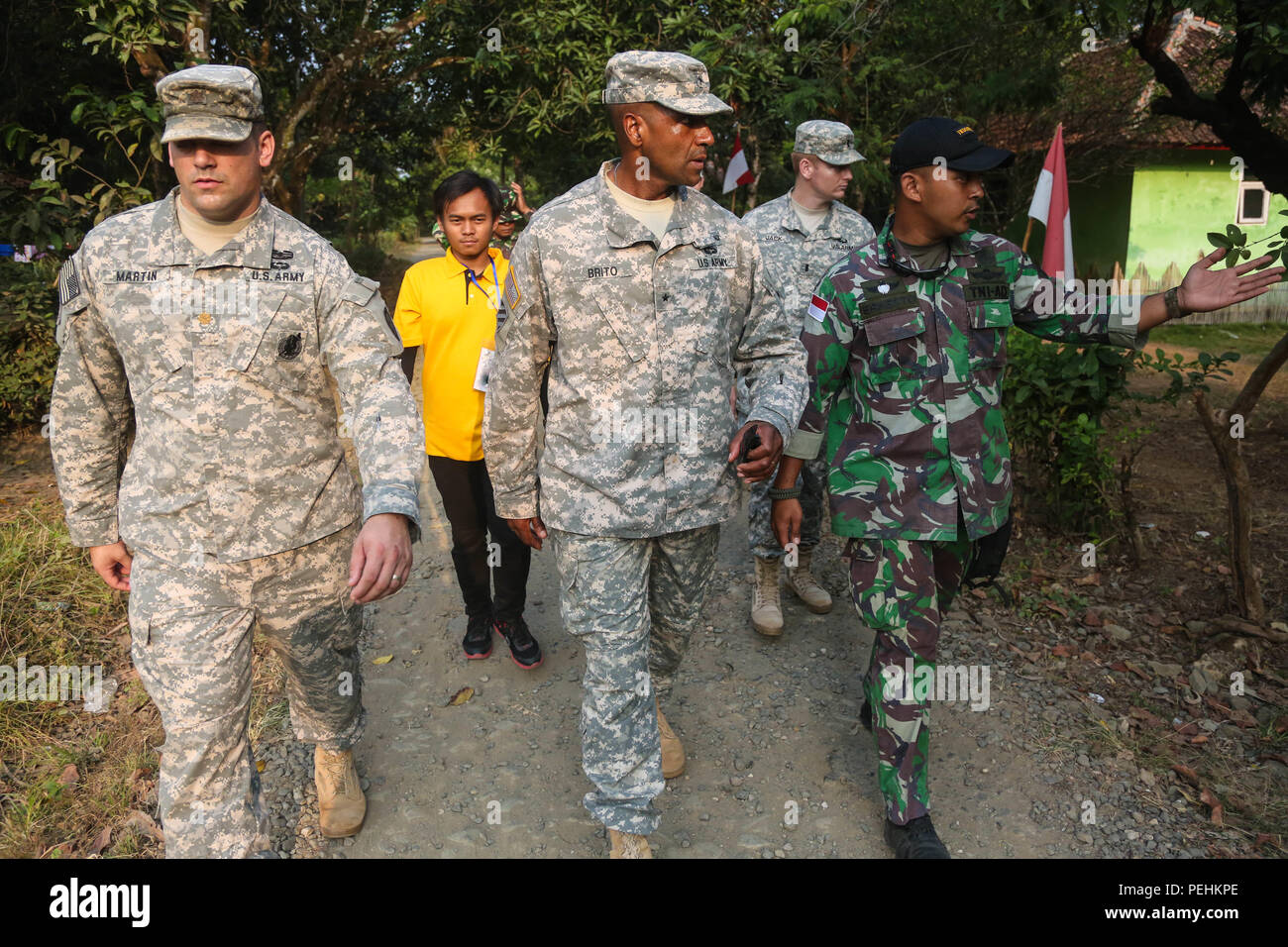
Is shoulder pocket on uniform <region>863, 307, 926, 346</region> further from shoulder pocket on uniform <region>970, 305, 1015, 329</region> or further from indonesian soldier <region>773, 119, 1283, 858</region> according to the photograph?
shoulder pocket on uniform <region>970, 305, 1015, 329</region>

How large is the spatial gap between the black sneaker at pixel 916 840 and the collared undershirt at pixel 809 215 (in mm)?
2953

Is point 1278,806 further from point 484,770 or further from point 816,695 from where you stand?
point 484,770

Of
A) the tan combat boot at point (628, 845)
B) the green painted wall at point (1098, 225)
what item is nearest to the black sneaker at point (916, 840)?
the tan combat boot at point (628, 845)

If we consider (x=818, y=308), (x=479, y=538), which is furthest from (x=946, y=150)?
(x=479, y=538)

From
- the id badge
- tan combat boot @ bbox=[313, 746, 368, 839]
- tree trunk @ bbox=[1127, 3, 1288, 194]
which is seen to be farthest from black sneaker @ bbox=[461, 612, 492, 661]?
tree trunk @ bbox=[1127, 3, 1288, 194]

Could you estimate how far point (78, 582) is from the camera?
493 cm

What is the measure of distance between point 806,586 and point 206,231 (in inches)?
132

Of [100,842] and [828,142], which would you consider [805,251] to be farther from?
[100,842]

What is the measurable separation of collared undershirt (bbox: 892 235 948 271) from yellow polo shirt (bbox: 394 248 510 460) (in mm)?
1777

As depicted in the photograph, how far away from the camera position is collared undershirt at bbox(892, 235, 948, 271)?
3129 mm

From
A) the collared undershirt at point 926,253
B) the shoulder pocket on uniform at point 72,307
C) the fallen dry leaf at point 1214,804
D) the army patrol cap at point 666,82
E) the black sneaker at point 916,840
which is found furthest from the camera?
the fallen dry leaf at point 1214,804

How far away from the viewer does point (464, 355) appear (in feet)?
13.8

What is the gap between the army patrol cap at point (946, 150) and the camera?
2.94 metres

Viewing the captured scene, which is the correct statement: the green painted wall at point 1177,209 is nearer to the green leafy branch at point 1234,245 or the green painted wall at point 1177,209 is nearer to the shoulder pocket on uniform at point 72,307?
the green leafy branch at point 1234,245
